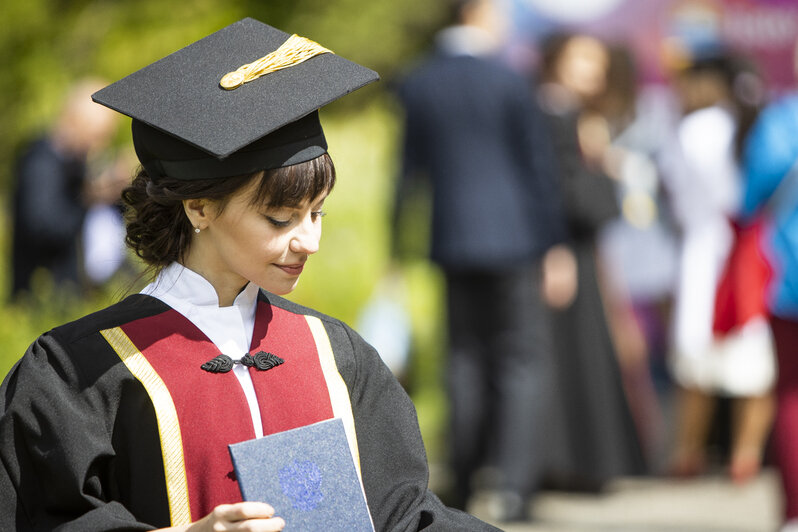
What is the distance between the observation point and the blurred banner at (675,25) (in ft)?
23.8

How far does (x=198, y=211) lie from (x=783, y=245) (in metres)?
2.77

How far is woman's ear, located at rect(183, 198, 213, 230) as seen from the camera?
2174 millimetres

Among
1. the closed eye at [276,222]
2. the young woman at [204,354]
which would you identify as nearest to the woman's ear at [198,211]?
the young woman at [204,354]

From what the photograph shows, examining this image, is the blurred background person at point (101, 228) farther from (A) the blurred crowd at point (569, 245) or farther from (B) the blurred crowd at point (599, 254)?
(B) the blurred crowd at point (599, 254)

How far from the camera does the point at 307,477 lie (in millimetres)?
2037

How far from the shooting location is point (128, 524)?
2.00 m

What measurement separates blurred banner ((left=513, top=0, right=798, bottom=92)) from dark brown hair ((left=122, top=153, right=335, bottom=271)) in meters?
5.26

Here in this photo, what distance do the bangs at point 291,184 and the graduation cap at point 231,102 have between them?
0.05 feet

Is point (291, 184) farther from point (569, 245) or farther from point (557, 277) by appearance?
point (569, 245)

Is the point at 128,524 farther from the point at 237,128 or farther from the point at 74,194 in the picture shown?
the point at 74,194

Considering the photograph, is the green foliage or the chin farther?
the green foliage

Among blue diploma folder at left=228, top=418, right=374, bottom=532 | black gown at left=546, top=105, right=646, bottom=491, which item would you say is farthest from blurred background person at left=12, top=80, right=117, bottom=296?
blue diploma folder at left=228, top=418, right=374, bottom=532

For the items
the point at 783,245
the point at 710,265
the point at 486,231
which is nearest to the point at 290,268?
the point at 783,245

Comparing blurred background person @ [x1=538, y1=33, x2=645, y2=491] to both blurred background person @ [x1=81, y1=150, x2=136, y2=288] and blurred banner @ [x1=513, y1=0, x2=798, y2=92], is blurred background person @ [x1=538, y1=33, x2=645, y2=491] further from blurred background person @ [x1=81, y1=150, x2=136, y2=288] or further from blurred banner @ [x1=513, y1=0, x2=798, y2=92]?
blurred background person @ [x1=81, y1=150, x2=136, y2=288]
